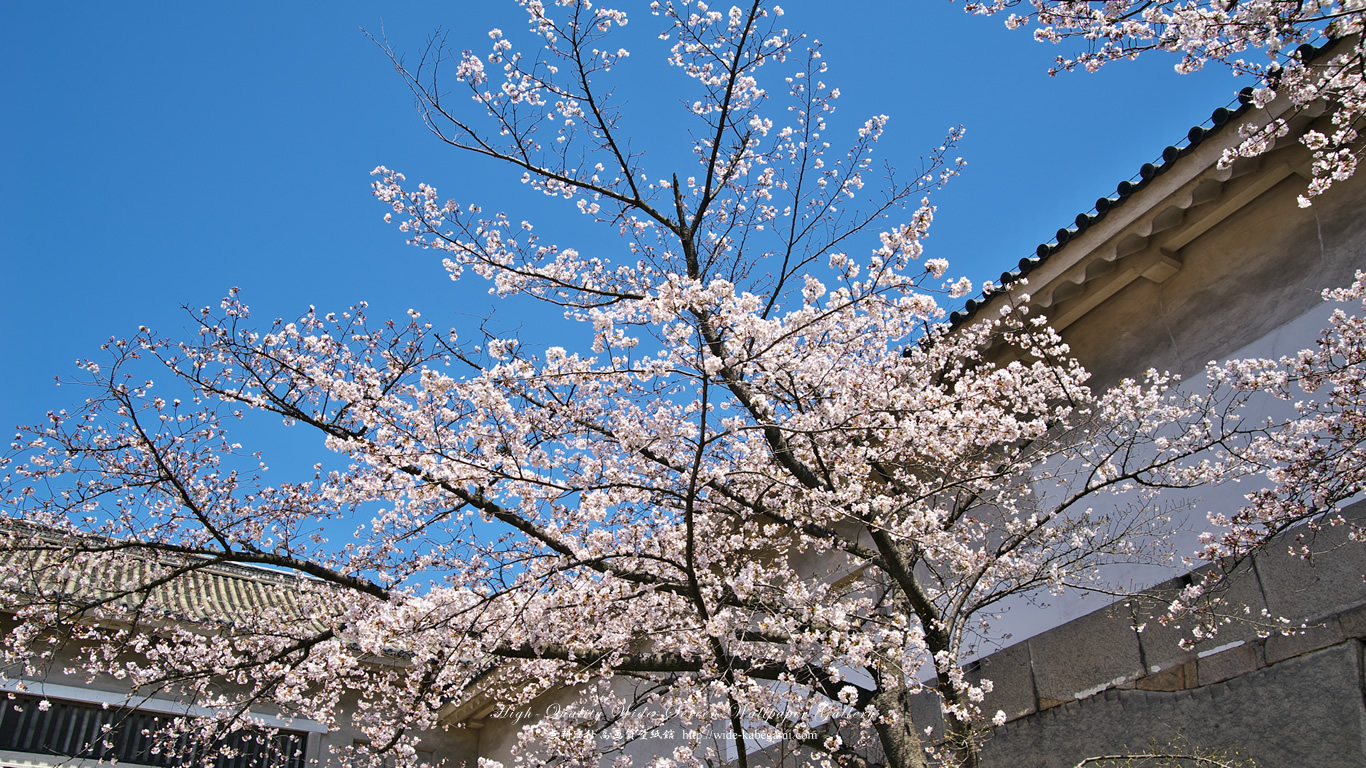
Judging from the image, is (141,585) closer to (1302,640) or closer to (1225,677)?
(1225,677)

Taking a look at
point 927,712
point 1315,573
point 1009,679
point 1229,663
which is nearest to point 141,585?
point 927,712

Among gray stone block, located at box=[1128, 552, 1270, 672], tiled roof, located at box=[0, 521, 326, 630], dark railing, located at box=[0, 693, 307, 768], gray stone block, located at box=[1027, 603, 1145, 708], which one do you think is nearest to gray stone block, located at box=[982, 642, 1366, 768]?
gray stone block, located at box=[1027, 603, 1145, 708]

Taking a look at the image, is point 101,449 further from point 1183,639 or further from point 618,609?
point 1183,639

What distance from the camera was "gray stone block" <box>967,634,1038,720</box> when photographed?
7.19 m

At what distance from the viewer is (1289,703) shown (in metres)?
5.55

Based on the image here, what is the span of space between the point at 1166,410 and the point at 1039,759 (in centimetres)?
272

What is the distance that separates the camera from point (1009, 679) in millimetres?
7375

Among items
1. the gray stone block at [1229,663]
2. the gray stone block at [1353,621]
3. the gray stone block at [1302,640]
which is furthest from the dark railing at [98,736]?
the gray stone block at [1353,621]

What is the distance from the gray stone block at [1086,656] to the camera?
21.5ft

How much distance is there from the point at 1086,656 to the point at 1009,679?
0.74 metres

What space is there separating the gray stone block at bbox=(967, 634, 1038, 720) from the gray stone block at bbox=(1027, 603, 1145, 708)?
81 millimetres

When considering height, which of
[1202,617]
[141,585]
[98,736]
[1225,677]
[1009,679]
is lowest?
[1225,677]

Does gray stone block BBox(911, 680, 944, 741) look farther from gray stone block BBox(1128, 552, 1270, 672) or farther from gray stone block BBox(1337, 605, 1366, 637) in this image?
gray stone block BBox(1337, 605, 1366, 637)

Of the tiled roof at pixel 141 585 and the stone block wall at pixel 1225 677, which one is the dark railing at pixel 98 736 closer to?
the tiled roof at pixel 141 585
